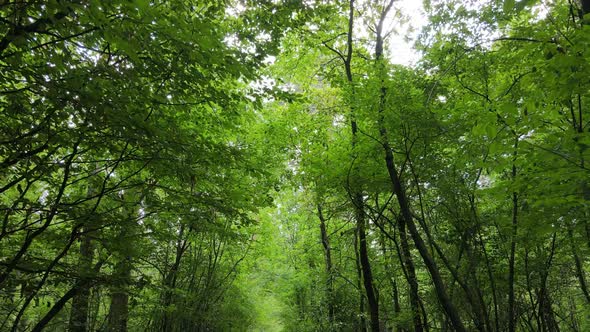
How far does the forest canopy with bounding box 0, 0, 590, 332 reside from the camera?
3.07 m

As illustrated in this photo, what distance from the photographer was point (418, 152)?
6.23 m

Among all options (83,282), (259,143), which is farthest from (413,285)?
(259,143)

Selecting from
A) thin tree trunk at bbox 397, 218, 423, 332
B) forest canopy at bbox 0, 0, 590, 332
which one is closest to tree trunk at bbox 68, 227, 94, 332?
forest canopy at bbox 0, 0, 590, 332

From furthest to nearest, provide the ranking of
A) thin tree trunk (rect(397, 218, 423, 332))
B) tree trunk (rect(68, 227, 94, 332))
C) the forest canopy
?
1. thin tree trunk (rect(397, 218, 423, 332))
2. tree trunk (rect(68, 227, 94, 332))
3. the forest canopy

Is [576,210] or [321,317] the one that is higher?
[576,210]

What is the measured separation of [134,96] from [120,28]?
927 millimetres

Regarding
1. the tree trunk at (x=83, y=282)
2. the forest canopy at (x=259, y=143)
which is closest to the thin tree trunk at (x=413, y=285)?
the forest canopy at (x=259, y=143)

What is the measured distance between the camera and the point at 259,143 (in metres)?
11.2

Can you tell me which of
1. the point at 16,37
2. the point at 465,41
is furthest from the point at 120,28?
the point at 465,41

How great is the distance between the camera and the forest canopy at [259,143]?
3070 mm

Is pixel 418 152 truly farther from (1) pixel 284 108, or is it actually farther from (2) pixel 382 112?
(1) pixel 284 108

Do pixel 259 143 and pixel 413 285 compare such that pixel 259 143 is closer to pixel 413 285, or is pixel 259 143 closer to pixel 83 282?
pixel 413 285

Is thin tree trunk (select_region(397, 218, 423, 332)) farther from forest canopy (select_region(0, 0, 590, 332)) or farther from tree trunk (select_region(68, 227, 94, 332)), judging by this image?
tree trunk (select_region(68, 227, 94, 332))

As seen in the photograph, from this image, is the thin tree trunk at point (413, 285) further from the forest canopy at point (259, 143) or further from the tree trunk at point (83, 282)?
the tree trunk at point (83, 282)
